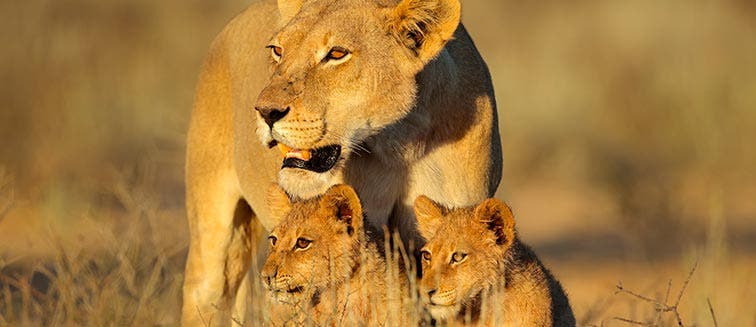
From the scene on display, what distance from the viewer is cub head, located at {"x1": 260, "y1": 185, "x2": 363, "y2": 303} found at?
5.27 metres

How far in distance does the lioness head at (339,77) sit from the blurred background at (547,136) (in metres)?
1.18

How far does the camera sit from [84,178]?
12.2 m

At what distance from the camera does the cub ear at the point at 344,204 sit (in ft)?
17.9

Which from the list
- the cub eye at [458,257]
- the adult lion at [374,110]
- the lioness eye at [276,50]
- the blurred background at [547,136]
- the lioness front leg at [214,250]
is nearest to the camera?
the cub eye at [458,257]

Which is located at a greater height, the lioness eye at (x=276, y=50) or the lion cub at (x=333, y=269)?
the lioness eye at (x=276, y=50)

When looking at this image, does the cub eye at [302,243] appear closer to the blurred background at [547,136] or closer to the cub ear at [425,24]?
the cub ear at [425,24]

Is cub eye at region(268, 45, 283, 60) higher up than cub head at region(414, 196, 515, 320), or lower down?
higher up

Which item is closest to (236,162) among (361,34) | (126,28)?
(361,34)

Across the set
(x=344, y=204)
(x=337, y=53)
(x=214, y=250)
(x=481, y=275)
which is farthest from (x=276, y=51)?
(x=214, y=250)

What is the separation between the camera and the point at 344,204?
548 cm

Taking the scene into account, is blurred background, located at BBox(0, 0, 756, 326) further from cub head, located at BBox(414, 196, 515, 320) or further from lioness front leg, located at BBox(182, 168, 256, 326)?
cub head, located at BBox(414, 196, 515, 320)

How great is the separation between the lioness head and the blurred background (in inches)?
46.4

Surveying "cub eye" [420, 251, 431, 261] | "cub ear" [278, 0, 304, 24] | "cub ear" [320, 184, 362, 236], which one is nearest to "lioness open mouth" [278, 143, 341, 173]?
"cub ear" [320, 184, 362, 236]

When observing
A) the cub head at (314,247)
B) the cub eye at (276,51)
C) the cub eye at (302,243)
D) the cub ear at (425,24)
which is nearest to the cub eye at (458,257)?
the cub head at (314,247)
